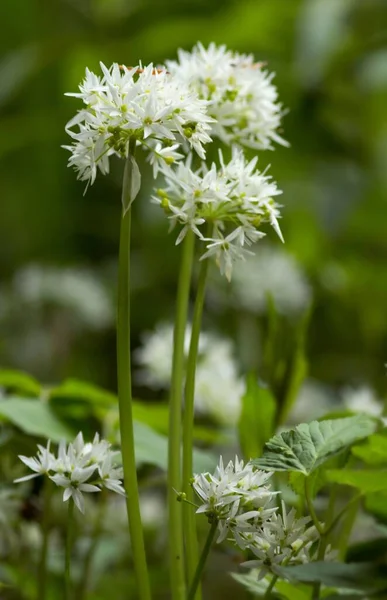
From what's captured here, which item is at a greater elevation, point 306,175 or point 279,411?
point 306,175

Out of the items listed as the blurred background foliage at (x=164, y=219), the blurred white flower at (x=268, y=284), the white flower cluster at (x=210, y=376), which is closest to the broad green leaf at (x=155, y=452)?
the white flower cluster at (x=210, y=376)

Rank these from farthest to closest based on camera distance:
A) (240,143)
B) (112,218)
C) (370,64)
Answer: (112,218), (370,64), (240,143)

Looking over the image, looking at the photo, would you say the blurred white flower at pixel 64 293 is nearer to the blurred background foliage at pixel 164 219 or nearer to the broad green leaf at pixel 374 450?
the blurred background foliage at pixel 164 219

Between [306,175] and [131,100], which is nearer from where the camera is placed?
[131,100]

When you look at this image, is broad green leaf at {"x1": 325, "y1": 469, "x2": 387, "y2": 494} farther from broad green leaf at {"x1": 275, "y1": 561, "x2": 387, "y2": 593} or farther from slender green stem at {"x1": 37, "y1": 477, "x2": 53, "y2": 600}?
slender green stem at {"x1": 37, "y1": 477, "x2": 53, "y2": 600}

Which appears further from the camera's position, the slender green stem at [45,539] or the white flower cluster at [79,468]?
the slender green stem at [45,539]

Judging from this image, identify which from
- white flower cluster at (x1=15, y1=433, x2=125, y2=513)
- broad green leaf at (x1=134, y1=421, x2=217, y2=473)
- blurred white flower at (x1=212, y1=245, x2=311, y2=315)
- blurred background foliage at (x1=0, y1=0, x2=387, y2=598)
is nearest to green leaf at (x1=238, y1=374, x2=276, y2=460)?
broad green leaf at (x1=134, y1=421, x2=217, y2=473)

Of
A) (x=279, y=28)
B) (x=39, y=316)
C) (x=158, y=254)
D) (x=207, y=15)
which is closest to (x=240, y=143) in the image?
(x=39, y=316)

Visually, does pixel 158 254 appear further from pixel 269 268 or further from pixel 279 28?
pixel 279 28
